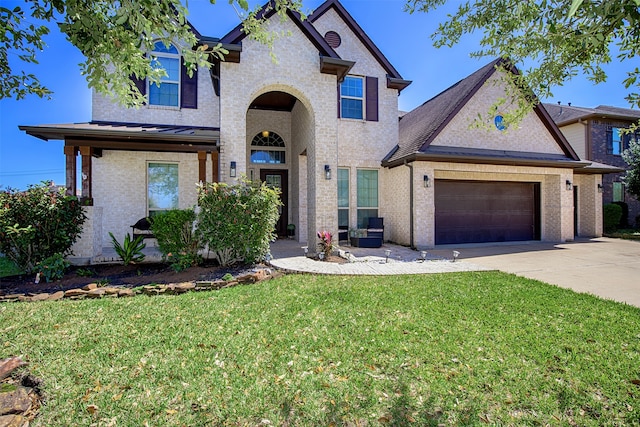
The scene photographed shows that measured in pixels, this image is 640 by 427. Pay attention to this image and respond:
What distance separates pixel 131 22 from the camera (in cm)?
273

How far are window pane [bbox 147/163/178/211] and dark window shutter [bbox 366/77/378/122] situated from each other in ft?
25.3

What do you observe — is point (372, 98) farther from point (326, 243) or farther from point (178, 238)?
point (178, 238)

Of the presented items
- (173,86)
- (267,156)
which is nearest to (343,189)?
(267,156)

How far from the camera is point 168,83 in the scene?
1119cm

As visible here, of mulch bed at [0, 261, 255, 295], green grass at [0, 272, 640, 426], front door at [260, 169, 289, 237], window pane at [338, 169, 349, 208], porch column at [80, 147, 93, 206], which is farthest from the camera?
front door at [260, 169, 289, 237]

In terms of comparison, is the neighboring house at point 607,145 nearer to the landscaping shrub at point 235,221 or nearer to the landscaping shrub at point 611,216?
the landscaping shrub at point 611,216

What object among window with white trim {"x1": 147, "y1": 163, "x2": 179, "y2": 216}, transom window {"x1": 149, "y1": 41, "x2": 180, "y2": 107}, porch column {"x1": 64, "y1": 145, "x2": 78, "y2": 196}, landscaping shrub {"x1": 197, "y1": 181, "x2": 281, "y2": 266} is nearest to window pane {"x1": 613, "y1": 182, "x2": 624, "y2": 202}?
landscaping shrub {"x1": 197, "y1": 181, "x2": 281, "y2": 266}

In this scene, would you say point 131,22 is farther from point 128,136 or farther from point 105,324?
point 128,136

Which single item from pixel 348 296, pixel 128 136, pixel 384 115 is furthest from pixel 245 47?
pixel 348 296

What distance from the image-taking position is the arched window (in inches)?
540

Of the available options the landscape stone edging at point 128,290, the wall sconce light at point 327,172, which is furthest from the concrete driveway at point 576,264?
the landscape stone edging at point 128,290

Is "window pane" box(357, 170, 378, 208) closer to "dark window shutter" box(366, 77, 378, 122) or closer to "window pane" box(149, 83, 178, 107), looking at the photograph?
"dark window shutter" box(366, 77, 378, 122)

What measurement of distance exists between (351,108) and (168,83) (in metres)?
6.83

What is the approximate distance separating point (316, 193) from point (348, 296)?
4711 mm
